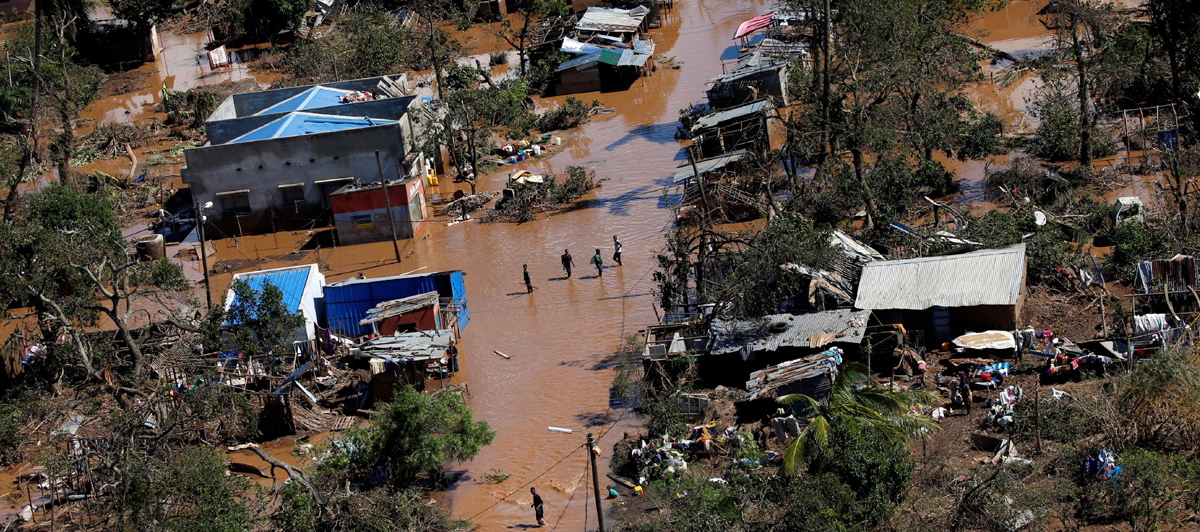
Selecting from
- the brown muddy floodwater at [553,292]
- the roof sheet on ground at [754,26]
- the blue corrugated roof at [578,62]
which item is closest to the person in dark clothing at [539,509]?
the brown muddy floodwater at [553,292]

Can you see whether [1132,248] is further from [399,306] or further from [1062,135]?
[399,306]

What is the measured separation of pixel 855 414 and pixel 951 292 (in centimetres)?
607

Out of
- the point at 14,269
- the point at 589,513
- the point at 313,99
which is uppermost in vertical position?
the point at 313,99

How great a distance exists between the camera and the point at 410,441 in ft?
64.7

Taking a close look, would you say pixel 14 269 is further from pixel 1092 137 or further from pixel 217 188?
pixel 1092 137

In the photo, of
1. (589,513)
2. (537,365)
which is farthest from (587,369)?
(589,513)

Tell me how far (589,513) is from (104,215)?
1687cm

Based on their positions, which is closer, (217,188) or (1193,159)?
(1193,159)

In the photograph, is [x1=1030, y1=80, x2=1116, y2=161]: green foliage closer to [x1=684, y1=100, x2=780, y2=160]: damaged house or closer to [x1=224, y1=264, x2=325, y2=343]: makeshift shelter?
[x1=684, y1=100, x2=780, y2=160]: damaged house

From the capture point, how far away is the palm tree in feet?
55.8

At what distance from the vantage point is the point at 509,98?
38.9 meters

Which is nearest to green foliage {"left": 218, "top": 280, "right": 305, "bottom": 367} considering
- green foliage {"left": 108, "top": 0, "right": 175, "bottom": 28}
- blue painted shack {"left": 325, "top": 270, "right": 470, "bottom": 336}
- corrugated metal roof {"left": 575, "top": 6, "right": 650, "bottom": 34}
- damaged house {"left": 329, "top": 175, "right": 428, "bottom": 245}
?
blue painted shack {"left": 325, "top": 270, "right": 470, "bottom": 336}

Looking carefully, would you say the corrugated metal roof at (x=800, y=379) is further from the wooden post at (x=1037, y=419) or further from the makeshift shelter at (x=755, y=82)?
the makeshift shelter at (x=755, y=82)

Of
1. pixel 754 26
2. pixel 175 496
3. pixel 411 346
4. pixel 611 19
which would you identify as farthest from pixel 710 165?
pixel 175 496
